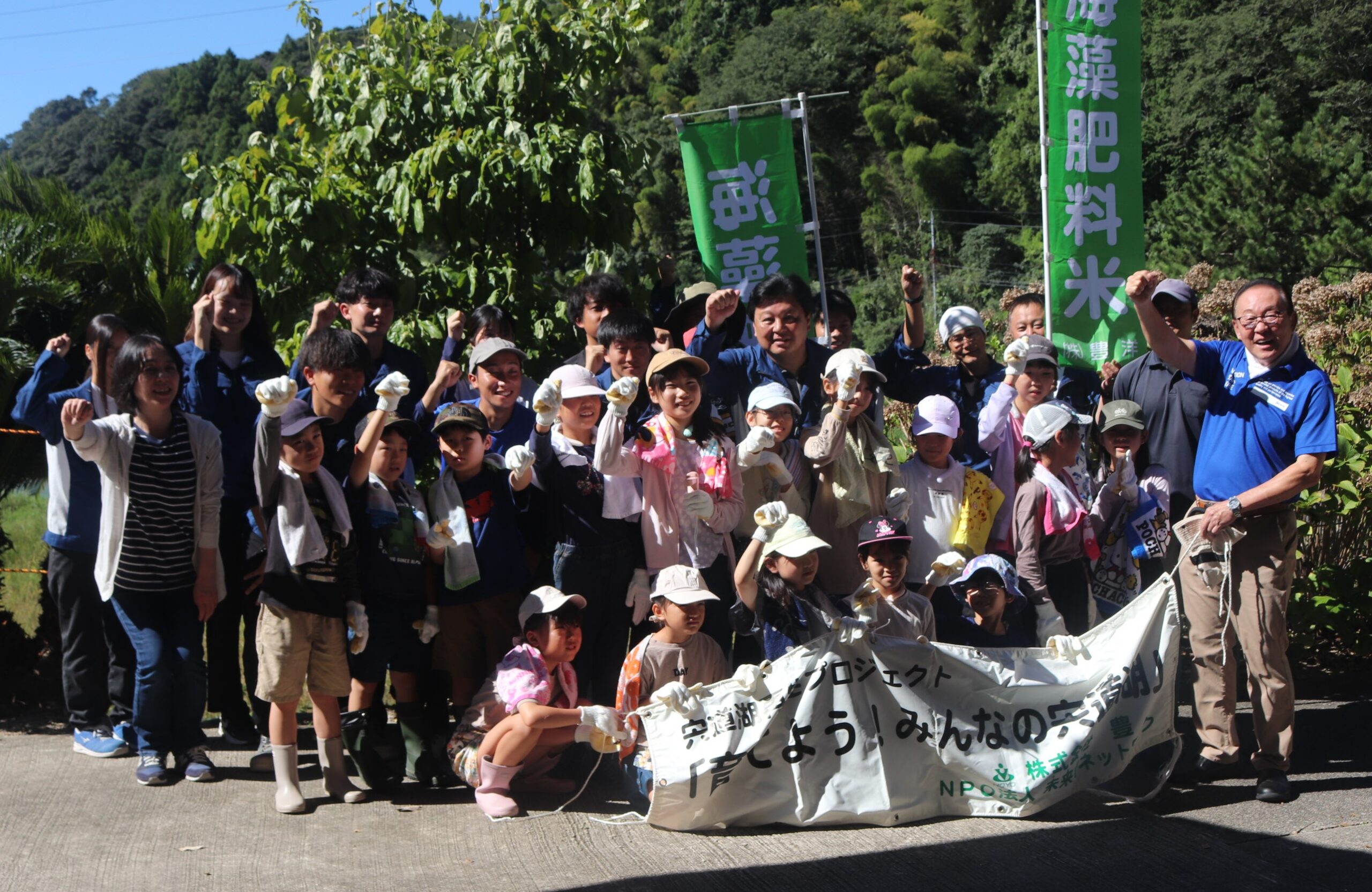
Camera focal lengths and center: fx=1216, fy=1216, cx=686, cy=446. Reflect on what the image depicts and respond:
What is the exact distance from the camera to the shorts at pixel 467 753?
15.3ft

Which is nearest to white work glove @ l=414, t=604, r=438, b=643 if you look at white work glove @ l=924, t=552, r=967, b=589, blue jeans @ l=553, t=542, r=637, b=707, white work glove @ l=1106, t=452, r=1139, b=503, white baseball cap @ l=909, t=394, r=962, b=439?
blue jeans @ l=553, t=542, r=637, b=707

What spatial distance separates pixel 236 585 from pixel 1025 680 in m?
3.31

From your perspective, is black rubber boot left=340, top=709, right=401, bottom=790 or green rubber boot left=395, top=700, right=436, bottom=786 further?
green rubber boot left=395, top=700, right=436, bottom=786

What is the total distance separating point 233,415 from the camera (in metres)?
5.30

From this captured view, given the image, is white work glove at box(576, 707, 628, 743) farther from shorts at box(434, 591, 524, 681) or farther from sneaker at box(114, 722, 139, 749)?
sneaker at box(114, 722, 139, 749)

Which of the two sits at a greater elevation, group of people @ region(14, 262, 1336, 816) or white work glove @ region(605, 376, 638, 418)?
white work glove @ region(605, 376, 638, 418)

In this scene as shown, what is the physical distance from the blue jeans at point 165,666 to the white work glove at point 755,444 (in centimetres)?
228

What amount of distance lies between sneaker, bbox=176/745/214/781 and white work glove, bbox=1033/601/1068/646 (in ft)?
11.3

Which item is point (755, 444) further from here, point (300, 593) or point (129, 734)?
point (129, 734)

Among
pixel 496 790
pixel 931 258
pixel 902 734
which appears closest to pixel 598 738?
pixel 496 790

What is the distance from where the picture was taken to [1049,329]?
643cm

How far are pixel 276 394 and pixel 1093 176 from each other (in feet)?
15.0

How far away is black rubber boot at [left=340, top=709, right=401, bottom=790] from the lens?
4805 mm

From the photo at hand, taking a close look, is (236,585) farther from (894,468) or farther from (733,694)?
(894,468)
